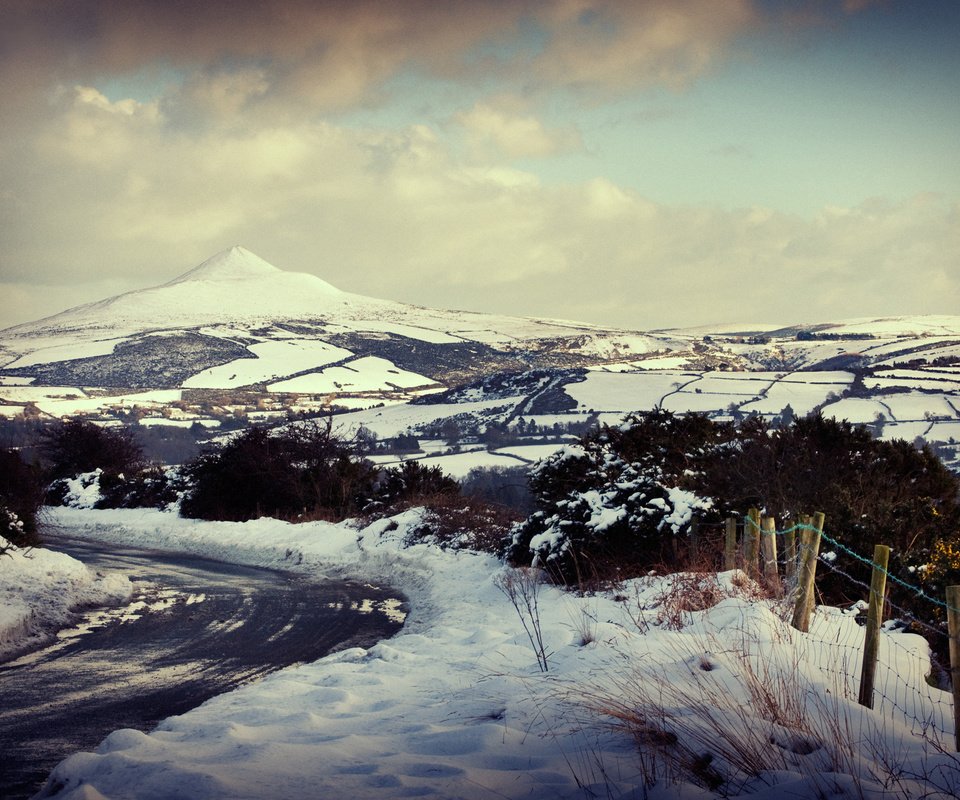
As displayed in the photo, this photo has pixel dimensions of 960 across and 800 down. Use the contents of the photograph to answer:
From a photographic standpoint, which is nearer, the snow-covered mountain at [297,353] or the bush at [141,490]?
the bush at [141,490]

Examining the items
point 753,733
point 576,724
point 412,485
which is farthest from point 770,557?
point 412,485

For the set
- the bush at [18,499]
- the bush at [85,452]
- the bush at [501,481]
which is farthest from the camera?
the bush at [85,452]

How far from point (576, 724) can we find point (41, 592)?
11.9 meters

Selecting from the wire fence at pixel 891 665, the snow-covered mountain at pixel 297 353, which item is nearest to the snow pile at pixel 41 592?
the wire fence at pixel 891 665

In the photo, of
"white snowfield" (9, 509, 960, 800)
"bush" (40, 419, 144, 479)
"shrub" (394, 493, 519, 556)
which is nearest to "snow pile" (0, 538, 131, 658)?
"white snowfield" (9, 509, 960, 800)

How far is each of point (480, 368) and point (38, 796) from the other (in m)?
135

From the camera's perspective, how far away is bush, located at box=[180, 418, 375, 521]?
31156 millimetres

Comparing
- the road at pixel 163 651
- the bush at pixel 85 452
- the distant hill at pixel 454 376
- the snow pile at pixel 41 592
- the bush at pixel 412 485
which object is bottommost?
the road at pixel 163 651

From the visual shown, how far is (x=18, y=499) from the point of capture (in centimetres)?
2612

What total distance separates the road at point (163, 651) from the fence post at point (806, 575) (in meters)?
6.08

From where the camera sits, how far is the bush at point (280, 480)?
31156 mm

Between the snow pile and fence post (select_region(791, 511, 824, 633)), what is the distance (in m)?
10.0

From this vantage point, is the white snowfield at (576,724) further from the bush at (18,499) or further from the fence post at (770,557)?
the bush at (18,499)

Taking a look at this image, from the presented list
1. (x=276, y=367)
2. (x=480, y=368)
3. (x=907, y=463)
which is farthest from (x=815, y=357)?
(x=907, y=463)
